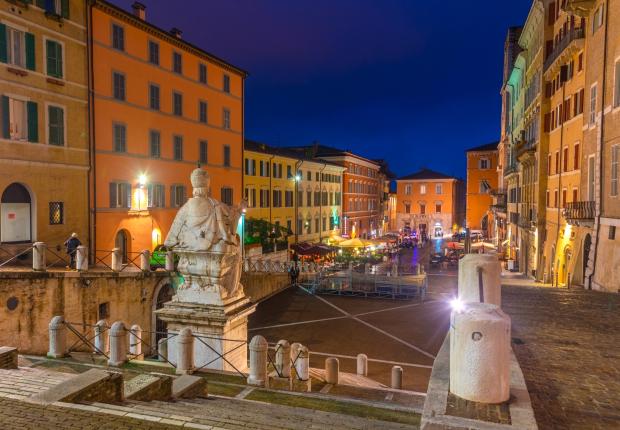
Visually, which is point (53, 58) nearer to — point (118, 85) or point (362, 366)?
point (118, 85)

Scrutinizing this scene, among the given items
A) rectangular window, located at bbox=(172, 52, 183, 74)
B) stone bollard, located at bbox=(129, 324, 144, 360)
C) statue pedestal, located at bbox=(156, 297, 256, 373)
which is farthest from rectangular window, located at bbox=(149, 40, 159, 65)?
statue pedestal, located at bbox=(156, 297, 256, 373)

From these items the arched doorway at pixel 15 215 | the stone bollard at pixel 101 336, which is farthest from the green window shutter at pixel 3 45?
the stone bollard at pixel 101 336

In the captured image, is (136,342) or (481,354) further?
(136,342)

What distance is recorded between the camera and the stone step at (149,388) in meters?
6.60

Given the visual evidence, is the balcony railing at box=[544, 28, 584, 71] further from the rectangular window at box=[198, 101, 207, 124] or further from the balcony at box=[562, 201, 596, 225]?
the rectangular window at box=[198, 101, 207, 124]

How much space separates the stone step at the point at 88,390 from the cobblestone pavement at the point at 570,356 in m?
5.34

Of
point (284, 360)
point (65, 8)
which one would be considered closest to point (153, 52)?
point (65, 8)

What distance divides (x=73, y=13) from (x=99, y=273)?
13683 mm

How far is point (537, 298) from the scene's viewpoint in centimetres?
1355

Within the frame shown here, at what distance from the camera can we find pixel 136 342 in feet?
37.8

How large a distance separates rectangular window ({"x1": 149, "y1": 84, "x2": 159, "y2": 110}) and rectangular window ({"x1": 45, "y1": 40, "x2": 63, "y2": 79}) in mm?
6491

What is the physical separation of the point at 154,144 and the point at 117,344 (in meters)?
20.8

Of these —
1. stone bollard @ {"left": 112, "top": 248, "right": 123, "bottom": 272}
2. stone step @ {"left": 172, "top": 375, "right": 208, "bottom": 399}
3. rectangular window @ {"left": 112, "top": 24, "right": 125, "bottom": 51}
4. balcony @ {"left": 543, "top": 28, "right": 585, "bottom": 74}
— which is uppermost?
rectangular window @ {"left": 112, "top": 24, "right": 125, "bottom": 51}

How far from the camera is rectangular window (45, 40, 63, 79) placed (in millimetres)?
21141
